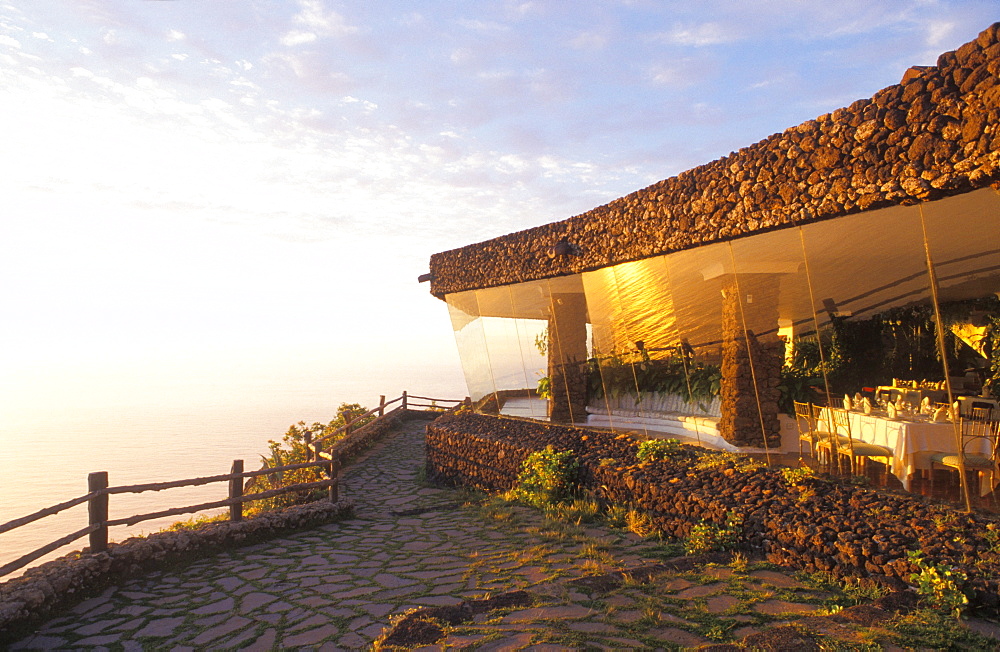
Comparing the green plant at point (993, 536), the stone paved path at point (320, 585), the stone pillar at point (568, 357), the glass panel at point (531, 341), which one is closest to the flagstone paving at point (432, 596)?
the stone paved path at point (320, 585)

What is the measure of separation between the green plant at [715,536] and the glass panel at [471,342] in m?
8.00

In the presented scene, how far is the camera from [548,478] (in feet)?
31.0

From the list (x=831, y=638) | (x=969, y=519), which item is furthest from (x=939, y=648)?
(x=969, y=519)

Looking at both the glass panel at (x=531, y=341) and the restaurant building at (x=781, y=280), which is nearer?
the restaurant building at (x=781, y=280)

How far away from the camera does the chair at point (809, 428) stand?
7.52m

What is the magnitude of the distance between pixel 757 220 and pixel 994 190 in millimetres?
2256

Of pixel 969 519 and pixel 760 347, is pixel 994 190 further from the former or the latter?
pixel 760 347

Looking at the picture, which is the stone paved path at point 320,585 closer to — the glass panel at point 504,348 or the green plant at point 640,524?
the green plant at point 640,524

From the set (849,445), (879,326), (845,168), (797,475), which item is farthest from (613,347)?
(845,168)

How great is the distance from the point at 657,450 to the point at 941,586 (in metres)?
4.23

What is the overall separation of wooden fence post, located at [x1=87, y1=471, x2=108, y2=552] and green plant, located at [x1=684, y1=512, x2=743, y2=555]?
6.19 m

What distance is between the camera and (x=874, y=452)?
6812 millimetres

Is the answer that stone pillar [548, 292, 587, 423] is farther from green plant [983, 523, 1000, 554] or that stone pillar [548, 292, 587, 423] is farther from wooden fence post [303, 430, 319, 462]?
green plant [983, 523, 1000, 554]

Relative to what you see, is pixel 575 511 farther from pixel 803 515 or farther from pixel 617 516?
pixel 803 515
